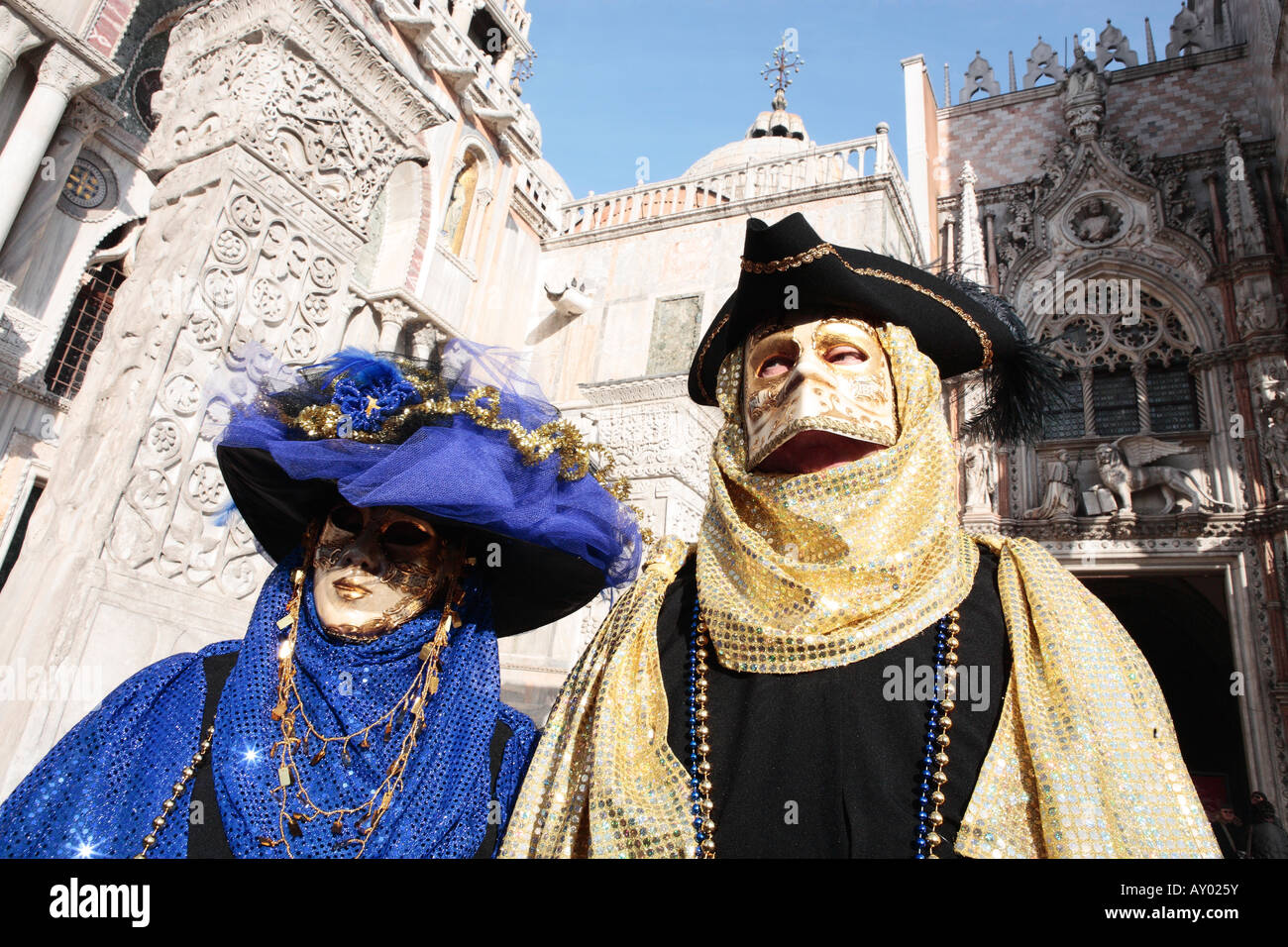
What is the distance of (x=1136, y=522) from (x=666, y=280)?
789 centimetres

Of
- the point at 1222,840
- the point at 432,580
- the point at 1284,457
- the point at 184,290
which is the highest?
the point at 1284,457

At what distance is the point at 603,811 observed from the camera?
55.1 inches

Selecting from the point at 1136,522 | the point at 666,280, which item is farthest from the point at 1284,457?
the point at 666,280

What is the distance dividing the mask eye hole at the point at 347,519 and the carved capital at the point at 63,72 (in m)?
8.02

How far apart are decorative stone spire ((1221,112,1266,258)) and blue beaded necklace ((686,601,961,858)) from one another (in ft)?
45.7

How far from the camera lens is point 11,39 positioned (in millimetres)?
A: 6707

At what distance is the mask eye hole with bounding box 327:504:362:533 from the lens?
1.99m

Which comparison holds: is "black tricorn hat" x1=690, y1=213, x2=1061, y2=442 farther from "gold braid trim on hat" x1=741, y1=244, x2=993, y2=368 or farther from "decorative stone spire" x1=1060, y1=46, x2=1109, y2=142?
"decorative stone spire" x1=1060, y1=46, x2=1109, y2=142

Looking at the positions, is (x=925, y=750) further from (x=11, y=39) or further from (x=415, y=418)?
(x=11, y=39)

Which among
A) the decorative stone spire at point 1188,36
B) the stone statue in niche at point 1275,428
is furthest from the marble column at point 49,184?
the decorative stone spire at point 1188,36

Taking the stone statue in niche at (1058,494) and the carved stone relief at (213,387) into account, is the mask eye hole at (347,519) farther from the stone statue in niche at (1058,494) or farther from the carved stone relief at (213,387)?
the stone statue in niche at (1058,494)

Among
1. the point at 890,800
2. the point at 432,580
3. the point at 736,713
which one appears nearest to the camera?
the point at 890,800
